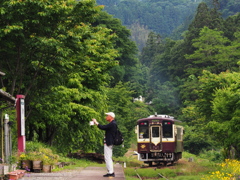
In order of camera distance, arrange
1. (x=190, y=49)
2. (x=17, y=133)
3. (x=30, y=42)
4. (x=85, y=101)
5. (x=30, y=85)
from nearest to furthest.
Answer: (x=17, y=133), (x=30, y=42), (x=30, y=85), (x=85, y=101), (x=190, y=49)

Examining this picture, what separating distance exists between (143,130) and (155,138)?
86cm

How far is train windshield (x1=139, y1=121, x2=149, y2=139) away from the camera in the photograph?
31750 millimetres

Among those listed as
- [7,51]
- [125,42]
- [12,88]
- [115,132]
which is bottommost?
[115,132]

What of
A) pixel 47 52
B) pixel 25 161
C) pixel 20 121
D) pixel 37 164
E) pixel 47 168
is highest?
pixel 47 52

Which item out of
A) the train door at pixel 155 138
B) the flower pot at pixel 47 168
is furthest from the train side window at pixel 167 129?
the flower pot at pixel 47 168

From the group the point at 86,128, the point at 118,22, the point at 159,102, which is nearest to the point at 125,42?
the point at 118,22

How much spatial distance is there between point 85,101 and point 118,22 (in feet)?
114

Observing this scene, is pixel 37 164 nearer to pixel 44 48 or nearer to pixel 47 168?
pixel 47 168

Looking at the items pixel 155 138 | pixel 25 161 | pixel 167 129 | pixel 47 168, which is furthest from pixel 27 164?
pixel 167 129

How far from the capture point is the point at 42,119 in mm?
25875

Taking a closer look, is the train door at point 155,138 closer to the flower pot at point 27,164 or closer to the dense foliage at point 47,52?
the dense foliage at point 47,52

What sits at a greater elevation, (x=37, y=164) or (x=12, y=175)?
(x=37, y=164)

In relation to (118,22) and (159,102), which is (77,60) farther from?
(159,102)

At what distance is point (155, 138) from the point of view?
31578 millimetres
